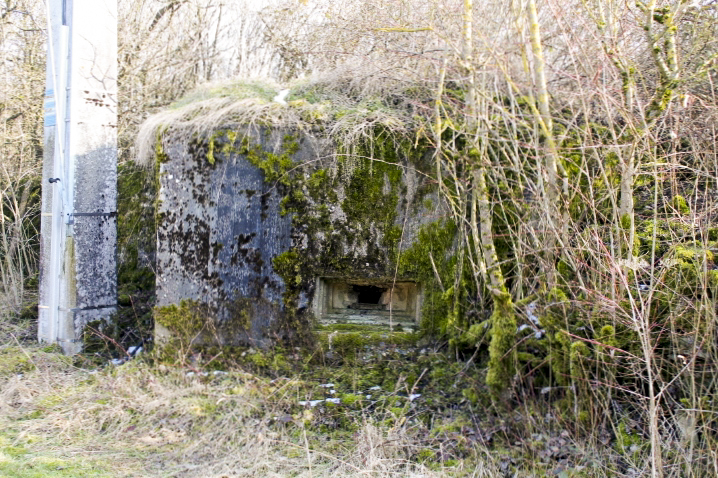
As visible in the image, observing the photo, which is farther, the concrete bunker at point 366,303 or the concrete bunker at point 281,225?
the concrete bunker at point 366,303

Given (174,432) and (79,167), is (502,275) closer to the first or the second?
(174,432)

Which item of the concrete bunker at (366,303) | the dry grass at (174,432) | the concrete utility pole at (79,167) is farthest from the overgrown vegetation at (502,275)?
the concrete utility pole at (79,167)

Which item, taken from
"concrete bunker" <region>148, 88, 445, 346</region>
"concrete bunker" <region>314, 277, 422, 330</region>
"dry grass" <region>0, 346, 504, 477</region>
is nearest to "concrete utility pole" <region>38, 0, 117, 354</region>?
"dry grass" <region>0, 346, 504, 477</region>

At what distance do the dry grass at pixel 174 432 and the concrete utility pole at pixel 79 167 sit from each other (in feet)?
2.77

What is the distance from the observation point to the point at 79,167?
5070mm

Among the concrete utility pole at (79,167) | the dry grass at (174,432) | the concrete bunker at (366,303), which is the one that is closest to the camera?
the dry grass at (174,432)

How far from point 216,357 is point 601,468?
8.54 ft

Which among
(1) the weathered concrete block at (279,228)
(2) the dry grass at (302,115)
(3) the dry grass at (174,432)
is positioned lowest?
(3) the dry grass at (174,432)

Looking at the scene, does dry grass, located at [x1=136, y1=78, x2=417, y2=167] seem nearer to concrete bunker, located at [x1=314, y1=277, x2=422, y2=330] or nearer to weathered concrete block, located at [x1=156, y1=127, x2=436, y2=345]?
weathered concrete block, located at [x1=156, y1=127, x2=436, y2=345]

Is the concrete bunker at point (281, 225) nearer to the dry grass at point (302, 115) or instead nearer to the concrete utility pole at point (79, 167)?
the dry grass at point (302, 115)

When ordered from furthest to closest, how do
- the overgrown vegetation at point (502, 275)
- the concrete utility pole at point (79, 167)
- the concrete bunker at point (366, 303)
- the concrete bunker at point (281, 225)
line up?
1. the concrete utility pole at point (79, 167)
2. the concrete bunker at point (366, 303)
3. the concrete bunker at point (281, 225)
4. the overgrown vegetation at point (502, 275)

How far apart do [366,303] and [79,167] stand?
8.66ft

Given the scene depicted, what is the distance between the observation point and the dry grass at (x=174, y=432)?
10.4 feet

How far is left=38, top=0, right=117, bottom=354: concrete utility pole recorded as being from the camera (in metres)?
5.05
